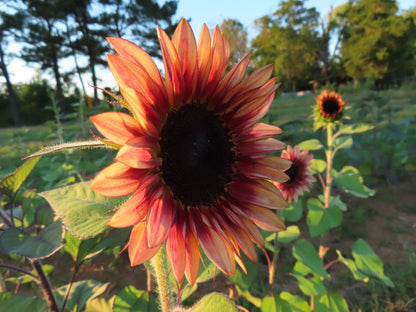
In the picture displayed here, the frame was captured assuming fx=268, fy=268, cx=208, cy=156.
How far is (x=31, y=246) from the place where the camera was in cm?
53

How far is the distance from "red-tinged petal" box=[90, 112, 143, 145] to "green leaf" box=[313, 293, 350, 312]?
121 centimetres

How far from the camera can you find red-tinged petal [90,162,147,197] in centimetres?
37

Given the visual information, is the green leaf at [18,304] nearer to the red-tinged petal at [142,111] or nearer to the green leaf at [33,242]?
the green leaf at [33,242]

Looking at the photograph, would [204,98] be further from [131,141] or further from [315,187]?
[315,187]

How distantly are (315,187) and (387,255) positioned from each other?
1.34 meters

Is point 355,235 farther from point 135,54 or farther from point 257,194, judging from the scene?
point 135,54

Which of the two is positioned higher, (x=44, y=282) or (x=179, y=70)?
(x=179, y=70)

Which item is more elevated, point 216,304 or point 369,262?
point 216,304

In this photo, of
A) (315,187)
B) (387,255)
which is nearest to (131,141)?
(387,255)

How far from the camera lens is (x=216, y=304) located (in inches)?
22.2

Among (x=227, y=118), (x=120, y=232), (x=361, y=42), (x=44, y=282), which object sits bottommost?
(x=44, y=282)

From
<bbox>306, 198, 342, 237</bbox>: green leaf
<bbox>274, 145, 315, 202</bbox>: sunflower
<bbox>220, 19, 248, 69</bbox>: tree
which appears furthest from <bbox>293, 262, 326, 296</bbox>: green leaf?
<bbox>220, 19, 248, 69</bbox>: tree

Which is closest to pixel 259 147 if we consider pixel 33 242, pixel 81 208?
pixel 81 208

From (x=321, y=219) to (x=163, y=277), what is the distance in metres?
1.11
